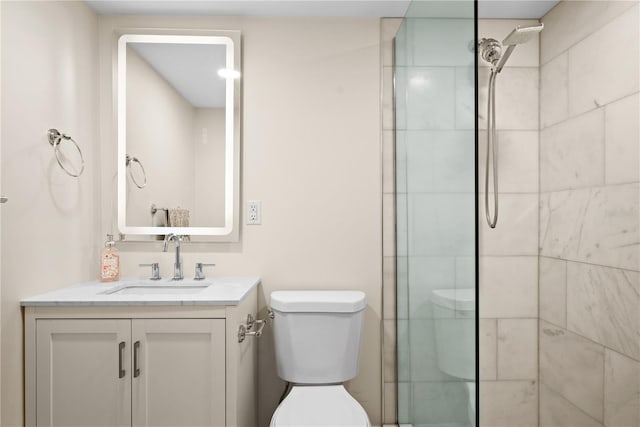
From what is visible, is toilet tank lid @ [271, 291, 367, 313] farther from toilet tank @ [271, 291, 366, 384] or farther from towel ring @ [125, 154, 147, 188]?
towel ring @ [125, 154, 147, 188]

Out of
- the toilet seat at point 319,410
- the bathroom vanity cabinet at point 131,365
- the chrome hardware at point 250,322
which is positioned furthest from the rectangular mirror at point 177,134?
the toilet seat at point 319,410

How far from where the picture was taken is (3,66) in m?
1.31

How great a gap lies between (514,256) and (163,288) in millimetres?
1749

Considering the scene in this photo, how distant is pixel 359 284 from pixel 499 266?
0.73 meters

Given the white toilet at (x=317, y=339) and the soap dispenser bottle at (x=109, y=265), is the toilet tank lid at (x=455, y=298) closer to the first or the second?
the white toilet at (x=317, y=339)

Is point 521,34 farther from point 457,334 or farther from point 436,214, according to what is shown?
point 457,334

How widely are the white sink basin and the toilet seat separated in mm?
633

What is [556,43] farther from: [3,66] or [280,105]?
[3,66]

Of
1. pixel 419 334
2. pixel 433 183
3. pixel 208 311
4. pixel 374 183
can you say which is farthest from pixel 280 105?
pixel 419 334

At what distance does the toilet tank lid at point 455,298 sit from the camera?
1.04 meters

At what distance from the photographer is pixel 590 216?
163cm

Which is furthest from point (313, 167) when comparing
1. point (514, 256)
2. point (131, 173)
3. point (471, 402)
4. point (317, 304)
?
point (471, 402)

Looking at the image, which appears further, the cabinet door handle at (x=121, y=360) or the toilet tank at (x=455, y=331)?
the cabinet door handle at (x=121, y=360)

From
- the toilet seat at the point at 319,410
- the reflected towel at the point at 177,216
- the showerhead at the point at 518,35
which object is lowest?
the toilet seat at the point at 319,410
